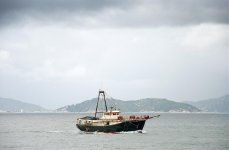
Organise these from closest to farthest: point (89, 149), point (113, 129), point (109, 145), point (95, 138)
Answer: point (89, 149)
point (109, 145)
point (95, 138)
point (113, 129)

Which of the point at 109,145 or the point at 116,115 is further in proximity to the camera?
the point at 116,115

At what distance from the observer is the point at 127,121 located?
10331cm

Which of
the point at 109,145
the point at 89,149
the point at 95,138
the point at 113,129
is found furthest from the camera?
the point at 113,129

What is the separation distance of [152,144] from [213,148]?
12.8 m

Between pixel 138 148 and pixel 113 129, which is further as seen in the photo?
pixel 113 129

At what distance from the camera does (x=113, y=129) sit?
344 ft

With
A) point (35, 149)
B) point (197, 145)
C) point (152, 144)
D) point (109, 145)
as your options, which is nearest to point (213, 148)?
point (197, 145)

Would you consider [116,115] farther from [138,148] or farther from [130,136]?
[138,148]

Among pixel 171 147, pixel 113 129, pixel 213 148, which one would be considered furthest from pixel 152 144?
pixel 113 129

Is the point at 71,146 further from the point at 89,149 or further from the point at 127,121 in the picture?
the point at 127,121

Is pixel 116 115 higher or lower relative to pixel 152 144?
higher

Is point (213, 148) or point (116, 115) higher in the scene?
point (116, 115)

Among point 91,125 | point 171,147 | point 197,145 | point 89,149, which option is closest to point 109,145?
point 89,149

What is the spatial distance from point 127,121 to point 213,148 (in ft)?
93.8
